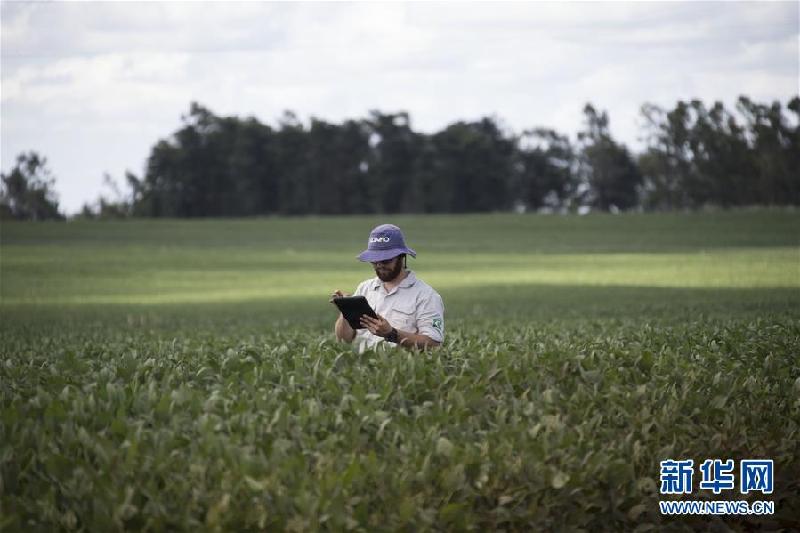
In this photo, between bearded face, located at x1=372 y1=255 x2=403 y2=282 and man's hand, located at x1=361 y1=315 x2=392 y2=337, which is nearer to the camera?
man's hand, located at x1=361 y1=315 x2=392 y2=337

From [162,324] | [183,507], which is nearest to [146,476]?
[183,507]

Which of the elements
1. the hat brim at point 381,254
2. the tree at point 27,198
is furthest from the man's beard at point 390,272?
the tree at point 27,198

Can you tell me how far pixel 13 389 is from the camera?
7.57 meters

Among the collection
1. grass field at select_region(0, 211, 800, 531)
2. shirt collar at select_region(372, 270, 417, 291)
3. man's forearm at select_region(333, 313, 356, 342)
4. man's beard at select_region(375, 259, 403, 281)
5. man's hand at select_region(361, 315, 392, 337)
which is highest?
man's beard at select_region(375, 259, 403, 281)

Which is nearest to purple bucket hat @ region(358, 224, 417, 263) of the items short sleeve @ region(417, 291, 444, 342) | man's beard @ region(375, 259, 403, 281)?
man's beard @ region(375, 259, 403, 281)

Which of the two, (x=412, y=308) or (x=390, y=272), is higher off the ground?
(x=390, y=272)

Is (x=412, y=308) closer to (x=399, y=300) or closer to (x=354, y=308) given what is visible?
(x=399, y=300)

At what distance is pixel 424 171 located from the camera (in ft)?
399

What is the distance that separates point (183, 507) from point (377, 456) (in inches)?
45.5

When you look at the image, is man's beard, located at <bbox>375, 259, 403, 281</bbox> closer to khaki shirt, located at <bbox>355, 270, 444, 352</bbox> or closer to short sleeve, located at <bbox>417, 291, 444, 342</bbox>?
khaki shirt, located at <bbox>355, 270, 444, 352</bbox>

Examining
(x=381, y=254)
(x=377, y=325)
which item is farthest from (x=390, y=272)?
(x=377, y=325)

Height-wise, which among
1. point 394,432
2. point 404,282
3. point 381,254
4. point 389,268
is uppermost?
point 381,254

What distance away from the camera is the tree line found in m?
117

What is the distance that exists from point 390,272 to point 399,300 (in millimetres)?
231
